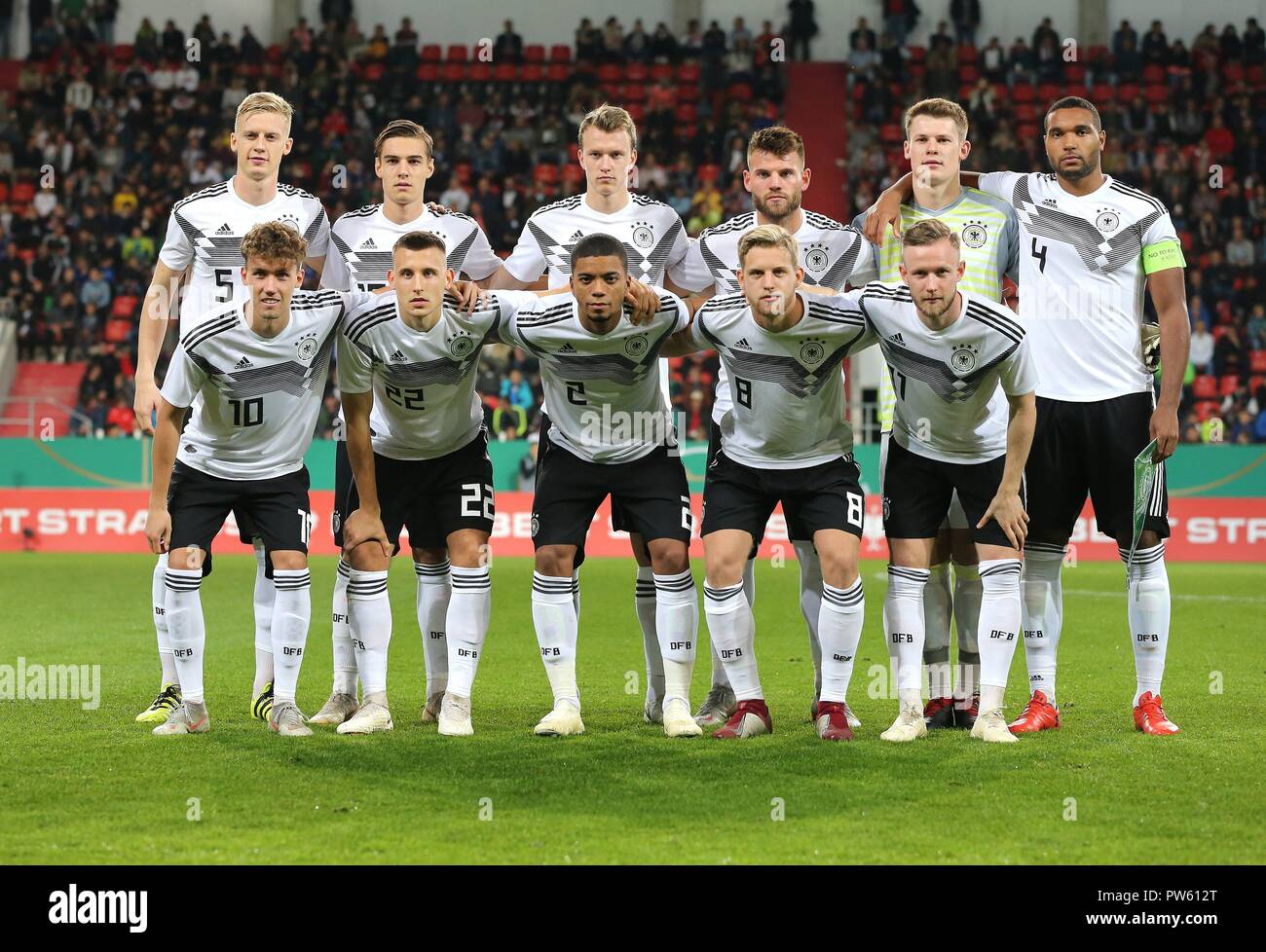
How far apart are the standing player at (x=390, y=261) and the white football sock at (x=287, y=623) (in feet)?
1.08

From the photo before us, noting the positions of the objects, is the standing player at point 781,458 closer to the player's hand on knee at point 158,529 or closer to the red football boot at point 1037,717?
the red football boot at point 1037,717

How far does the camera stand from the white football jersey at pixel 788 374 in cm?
582

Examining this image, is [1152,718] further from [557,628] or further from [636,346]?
[636,346]

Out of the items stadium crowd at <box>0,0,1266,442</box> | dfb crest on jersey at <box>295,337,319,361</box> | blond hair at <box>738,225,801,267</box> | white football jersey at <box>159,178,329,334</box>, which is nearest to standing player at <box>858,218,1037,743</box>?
blond hair at <box>738,225,801,267</box>

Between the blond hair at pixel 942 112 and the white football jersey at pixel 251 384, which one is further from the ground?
the blond hair at pixel 942 112

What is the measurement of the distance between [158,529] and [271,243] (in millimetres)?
1257

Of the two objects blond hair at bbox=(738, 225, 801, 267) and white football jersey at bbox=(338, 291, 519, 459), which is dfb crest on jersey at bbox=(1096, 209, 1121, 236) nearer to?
blond hair at bbox=(738, 225, 801, 267)

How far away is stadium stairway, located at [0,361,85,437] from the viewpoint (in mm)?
19828

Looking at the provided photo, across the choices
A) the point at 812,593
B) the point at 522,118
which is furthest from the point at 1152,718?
the point at 522,118

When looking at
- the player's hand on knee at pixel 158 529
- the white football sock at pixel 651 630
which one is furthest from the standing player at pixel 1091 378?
the player's hand on knee at pixel 158 529

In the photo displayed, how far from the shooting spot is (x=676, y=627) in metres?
6.02

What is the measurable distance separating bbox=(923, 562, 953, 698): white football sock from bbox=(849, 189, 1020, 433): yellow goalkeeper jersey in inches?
27.4

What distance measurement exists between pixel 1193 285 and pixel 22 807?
20023mm
